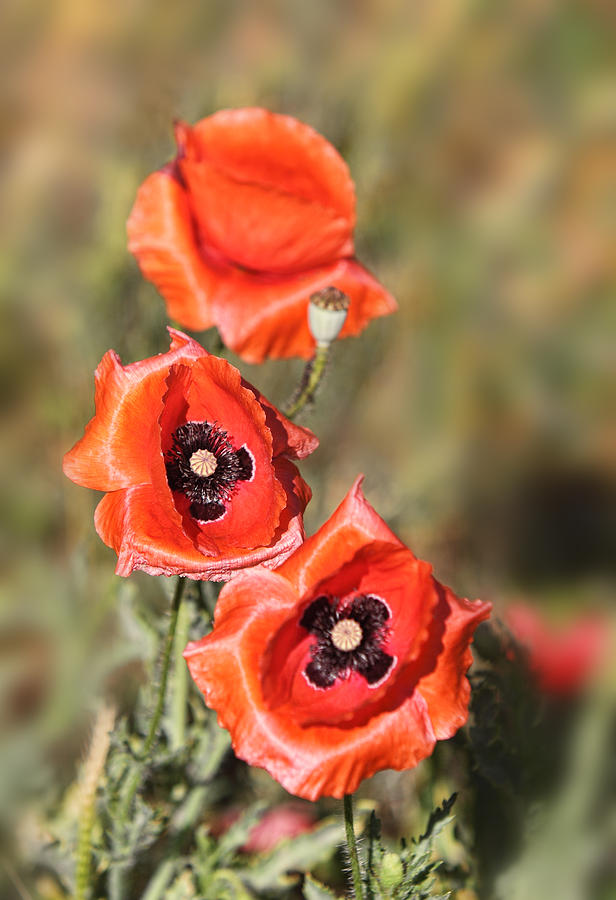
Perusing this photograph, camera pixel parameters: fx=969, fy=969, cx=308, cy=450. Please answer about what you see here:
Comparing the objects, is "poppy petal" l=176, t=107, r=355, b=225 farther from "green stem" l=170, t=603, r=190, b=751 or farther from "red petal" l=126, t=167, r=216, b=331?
"green stem" l=170, t=603, r=190, b=751

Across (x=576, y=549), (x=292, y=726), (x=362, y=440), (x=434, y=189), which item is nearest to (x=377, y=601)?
(x=292, y=726)

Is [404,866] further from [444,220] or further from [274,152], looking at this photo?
[444,220]

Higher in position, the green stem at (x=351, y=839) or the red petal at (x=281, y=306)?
the red petal at (x=281, y=306)

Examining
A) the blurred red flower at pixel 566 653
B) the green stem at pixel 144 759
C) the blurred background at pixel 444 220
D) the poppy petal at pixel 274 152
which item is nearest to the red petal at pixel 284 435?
the green stem at pixel 144 759

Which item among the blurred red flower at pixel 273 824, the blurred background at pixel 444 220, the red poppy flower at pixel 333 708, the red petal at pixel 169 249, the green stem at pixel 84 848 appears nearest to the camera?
the red poppy flower at pixel 333 708

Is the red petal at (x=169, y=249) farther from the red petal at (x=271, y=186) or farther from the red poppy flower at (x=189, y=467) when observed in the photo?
the red poppy flower at (x=189, y=467)

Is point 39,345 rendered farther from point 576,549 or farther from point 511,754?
point 511,754

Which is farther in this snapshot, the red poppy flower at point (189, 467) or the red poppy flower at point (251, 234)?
the red poppy flower at point (251, 234)

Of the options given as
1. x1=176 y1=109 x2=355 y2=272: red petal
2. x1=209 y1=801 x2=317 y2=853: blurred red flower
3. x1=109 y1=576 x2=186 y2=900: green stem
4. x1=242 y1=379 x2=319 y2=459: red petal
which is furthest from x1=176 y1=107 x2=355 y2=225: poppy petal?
x1=209 y1=801 x2=317 y2=853: blurred red flower
